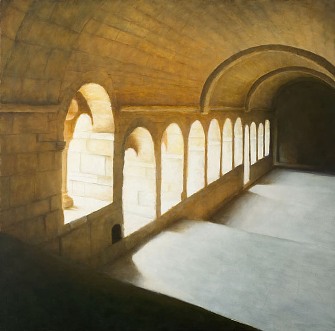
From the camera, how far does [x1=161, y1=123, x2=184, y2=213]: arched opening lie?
761 cm

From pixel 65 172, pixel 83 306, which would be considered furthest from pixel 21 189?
pixel 83 306

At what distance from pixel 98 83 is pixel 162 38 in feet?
4.55

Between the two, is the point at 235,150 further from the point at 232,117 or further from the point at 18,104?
the point at 18,104

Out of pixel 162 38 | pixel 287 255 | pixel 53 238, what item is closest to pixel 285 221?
pixel 287 255

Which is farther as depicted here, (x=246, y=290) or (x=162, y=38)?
(x=162, y=38)

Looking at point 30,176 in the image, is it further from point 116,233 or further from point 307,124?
point 307,124

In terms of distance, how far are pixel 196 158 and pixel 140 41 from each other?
4257 millimetres

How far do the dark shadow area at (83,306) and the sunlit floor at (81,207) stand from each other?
82.8 inches

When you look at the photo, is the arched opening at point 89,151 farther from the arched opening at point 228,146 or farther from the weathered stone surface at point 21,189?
the arched opening at point 228,146

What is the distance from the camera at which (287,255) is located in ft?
17.7

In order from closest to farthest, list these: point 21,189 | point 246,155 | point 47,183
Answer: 1. point 21,189
2. point 47,183
3. point 246,155

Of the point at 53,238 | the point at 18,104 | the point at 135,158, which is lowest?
the point at 53,238

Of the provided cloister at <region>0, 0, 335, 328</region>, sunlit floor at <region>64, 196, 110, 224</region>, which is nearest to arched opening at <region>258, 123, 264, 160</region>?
cloister at <region>0, 0, 335, 328</region>

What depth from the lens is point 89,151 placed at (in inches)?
212
